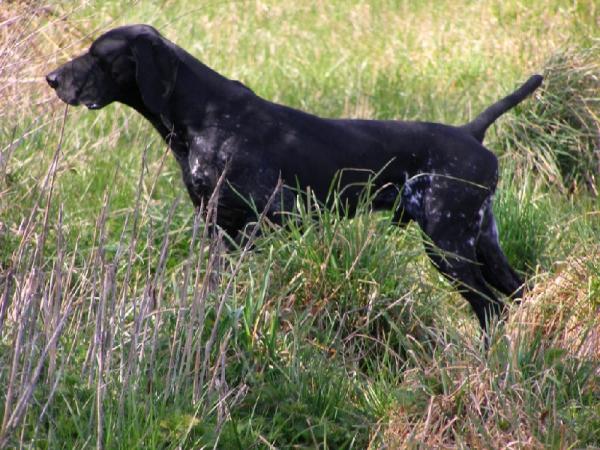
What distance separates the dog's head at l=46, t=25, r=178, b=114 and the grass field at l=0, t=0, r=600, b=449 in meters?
0.22

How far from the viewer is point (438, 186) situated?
5.44m

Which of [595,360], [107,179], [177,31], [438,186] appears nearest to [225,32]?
[177,31]

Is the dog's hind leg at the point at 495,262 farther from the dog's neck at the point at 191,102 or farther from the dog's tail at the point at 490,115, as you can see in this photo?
the dog's neck at the point at 191,102

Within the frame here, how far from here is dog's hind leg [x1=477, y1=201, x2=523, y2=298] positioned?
18.6 ft

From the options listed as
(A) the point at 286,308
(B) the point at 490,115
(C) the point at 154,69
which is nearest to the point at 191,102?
(C) the point at 154,69

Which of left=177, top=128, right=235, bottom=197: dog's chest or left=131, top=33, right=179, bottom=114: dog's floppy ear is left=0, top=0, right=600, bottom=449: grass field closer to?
left=177, top=128, right=235, bottom=197: dog's chest

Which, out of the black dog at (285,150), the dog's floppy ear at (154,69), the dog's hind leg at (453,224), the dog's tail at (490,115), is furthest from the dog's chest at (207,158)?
the dog's tail at (490,115)

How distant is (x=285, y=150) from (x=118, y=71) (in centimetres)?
82

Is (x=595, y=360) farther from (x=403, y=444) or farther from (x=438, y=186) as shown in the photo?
(x=438, y=186)

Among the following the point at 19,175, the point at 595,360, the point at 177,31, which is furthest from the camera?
the point at 177,31

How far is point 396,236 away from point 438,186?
0.50 m

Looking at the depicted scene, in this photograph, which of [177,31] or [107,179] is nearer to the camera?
[107,179]

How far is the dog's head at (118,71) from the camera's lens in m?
5.15

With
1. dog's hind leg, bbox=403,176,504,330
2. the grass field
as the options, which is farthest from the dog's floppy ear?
dog's hind leg, bbox=403,176,504,330
